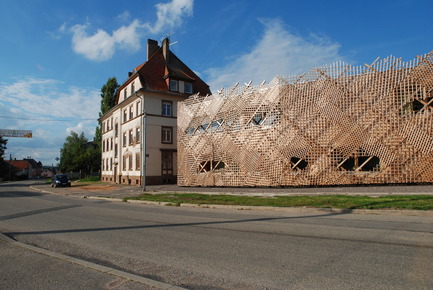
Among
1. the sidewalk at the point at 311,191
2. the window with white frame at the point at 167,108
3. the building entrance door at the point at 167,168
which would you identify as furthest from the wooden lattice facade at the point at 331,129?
the window with white frame at the point at 167,108

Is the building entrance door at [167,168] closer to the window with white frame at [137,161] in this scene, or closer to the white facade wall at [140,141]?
the white facade wall at [140,141]

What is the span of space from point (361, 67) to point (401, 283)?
56.9ft

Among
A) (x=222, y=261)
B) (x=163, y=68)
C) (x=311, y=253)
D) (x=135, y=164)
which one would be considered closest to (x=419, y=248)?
(x=311, y=253)

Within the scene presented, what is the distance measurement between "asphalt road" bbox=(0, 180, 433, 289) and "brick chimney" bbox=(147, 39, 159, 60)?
31.9m

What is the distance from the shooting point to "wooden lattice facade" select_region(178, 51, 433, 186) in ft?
57.2

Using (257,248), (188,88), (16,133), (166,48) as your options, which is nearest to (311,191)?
(257,248)

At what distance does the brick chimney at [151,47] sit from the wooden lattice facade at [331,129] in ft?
61.1

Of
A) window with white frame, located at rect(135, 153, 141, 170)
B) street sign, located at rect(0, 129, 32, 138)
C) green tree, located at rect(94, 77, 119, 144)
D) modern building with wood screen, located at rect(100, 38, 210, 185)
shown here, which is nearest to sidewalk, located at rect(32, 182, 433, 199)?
modern building with wood screen, located at rect(100, 38, 210, 185)

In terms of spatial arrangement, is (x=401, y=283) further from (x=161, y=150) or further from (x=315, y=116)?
(x=161, y=150)

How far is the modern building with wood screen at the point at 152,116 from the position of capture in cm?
3176

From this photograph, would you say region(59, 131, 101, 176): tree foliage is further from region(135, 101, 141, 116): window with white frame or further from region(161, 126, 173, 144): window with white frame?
region(161, 126, 173, 144): window with white frame

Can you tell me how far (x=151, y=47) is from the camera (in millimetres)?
38969

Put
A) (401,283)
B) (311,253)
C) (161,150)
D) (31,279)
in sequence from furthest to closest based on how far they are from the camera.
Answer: (161,150) < (311,253) < (31,279) < (401,283)

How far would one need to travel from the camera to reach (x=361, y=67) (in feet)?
61.3
